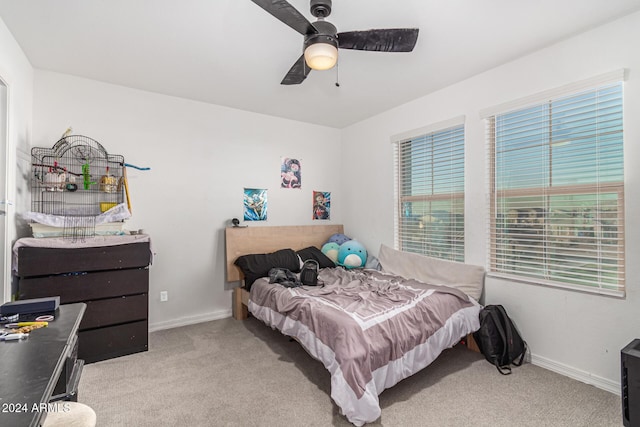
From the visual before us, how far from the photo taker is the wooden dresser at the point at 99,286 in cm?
244

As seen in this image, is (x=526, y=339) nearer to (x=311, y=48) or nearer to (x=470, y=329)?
(x=470, y=329)

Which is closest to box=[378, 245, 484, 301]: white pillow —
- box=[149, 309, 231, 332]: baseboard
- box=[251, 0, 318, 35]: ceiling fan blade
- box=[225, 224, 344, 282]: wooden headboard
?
box=[225, 224, 344, 282]: wooden headboard

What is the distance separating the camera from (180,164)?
140 inches

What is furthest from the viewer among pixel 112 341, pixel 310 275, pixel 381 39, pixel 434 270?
pixel 434 270

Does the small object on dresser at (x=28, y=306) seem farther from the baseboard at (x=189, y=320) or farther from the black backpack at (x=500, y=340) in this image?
the black backpack at (x=500, y=340)

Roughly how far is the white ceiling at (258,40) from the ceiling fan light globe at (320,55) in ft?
1.35

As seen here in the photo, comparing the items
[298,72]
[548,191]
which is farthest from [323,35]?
[548,191]

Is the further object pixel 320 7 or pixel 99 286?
pixel 99 286

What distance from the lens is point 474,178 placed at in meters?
3.07

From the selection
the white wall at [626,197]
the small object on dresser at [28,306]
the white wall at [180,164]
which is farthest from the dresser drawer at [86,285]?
the white wall at [626,197]

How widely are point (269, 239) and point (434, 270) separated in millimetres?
2022

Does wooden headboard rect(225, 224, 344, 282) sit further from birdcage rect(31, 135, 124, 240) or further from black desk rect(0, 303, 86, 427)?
black desk rect(0, 303, 86, 427)

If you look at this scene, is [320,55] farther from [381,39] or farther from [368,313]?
[368,313]

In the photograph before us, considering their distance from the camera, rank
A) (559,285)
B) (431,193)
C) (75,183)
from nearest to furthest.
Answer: (559,285) < (75,183) < (431,193)
